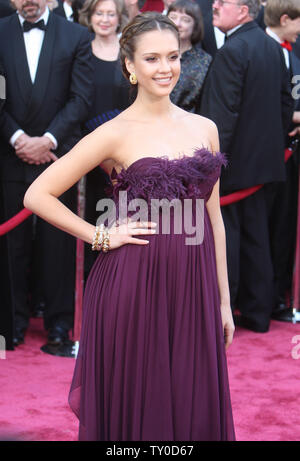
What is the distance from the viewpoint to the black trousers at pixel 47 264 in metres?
4.99

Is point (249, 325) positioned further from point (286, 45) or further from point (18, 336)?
point (286, 45)

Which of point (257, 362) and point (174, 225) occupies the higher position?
point (174, 225)

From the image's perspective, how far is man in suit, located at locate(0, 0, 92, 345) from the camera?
4.81 metres

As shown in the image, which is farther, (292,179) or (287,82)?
(292,179)

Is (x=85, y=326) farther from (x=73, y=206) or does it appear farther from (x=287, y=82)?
(x=287, y=82)

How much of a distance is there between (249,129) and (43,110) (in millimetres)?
1325

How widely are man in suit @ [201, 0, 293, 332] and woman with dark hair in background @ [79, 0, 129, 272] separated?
609 mm

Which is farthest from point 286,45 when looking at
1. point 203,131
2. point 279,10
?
point 203,131

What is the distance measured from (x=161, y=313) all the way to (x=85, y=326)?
0.30m

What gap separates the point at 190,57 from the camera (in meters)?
5.27

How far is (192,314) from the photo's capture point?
8.85 feet

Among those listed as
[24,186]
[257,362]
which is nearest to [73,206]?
[24,186]

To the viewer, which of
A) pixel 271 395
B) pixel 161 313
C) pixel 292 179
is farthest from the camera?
pixel 292 179

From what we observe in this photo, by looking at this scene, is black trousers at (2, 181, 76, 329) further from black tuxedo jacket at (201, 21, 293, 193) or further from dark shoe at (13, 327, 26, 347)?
black tuxedo jacket at (201, 21, 293, 193)
